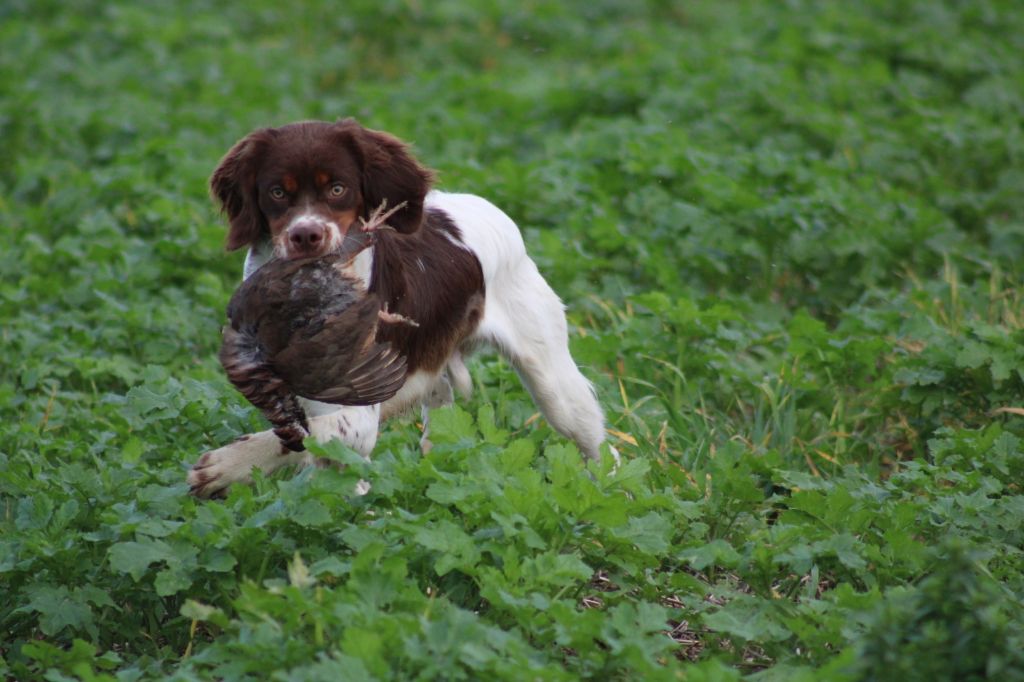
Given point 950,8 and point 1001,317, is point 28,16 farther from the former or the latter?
point 1001,317

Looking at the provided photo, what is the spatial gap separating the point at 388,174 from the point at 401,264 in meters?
0.29

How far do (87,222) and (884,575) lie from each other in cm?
434

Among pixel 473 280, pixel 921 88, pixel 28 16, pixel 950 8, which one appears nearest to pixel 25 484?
pixel 473 280

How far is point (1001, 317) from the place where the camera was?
616 cm

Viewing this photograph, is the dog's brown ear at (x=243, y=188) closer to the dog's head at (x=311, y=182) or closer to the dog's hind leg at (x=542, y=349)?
the dog's head at (x=311, y=182)

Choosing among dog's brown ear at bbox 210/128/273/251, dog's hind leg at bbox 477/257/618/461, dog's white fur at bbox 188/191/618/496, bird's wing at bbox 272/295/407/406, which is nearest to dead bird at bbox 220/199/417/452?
bird's wing at bbox 272/295/407/406

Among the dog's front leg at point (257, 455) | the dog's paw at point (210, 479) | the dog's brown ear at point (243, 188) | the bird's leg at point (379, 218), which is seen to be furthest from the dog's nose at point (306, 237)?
the dog's paw at point (210, 479)

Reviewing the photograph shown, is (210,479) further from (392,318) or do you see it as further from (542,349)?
(542,349)

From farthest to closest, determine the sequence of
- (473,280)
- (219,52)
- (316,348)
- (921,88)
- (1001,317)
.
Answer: (219,52)
(921,88)
(1001,317)
(473,280)
(316,348)

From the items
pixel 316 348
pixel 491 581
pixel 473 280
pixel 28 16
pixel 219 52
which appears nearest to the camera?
pixel 491 581

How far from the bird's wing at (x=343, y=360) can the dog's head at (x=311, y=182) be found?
22 centimetres

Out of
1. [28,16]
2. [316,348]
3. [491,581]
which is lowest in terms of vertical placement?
[28,16]

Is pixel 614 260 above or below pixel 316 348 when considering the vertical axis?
below

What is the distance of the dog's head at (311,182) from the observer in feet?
12.7
